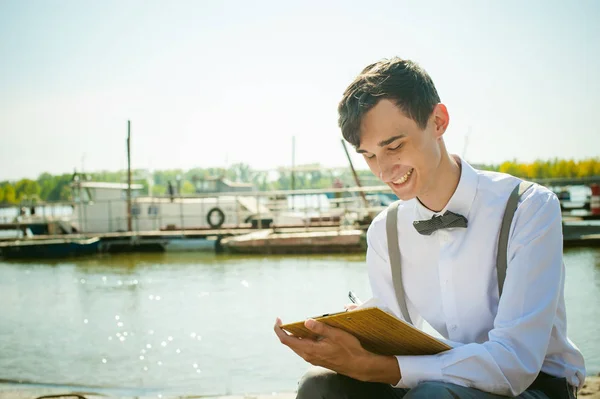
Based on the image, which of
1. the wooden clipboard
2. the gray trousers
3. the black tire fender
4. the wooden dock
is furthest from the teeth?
the black tire fender

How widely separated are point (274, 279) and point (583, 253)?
7414 millimetres

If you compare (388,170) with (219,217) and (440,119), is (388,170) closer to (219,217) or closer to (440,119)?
(440,119)

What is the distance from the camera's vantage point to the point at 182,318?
24.2 ft

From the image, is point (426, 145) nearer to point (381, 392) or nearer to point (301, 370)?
point (381, 392)

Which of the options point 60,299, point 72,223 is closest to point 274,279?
point 60,299

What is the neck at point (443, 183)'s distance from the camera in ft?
5.39

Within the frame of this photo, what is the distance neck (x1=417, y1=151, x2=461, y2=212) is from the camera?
1643 millimetres

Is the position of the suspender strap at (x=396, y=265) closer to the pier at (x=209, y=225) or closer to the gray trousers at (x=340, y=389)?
the gray trousers at (x=340, y=389)

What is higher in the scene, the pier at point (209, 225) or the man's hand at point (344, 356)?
the man's hand at point (344, 356)

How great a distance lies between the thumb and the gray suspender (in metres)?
0.43

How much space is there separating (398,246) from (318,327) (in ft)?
1.64

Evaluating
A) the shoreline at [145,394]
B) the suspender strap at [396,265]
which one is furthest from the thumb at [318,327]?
the shoreline at [145,394]

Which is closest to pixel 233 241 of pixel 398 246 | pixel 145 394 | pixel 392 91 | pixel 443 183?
pixel 145 394

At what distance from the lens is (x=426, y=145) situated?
5.18 ft
